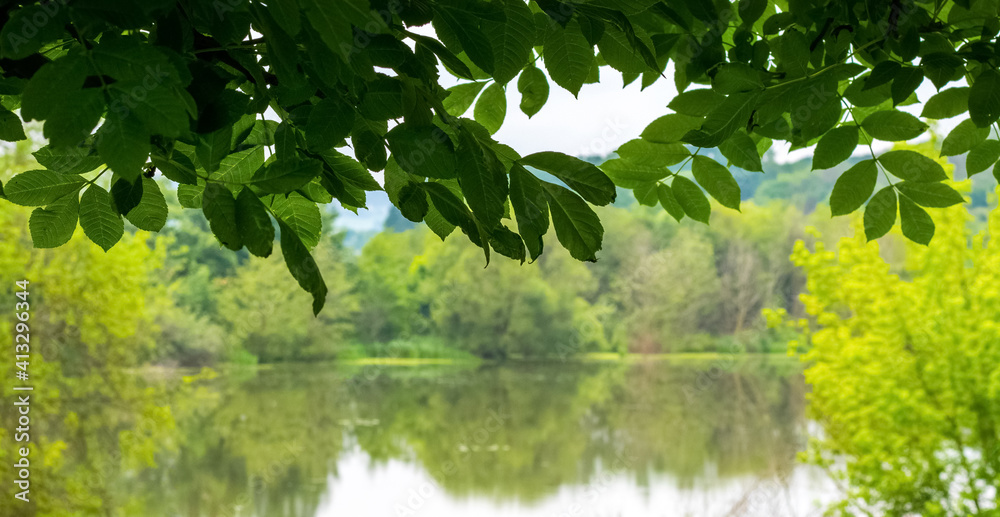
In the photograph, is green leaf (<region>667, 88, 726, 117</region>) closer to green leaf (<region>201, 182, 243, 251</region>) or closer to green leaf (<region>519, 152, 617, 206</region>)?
green leaf (<region>519, 152, 617, 206</region>)

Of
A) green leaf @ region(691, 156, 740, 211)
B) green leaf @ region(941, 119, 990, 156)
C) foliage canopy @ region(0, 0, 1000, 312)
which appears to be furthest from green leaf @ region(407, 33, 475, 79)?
green leaf @ region(941, 119, 990, 156)

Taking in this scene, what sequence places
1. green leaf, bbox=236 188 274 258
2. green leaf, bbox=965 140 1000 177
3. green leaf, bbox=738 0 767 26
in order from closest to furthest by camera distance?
green leaf, bbox=236 188 274 258, green leaf, bbox=738 0 767 26, green leaf, bbox=965 140 1000 177

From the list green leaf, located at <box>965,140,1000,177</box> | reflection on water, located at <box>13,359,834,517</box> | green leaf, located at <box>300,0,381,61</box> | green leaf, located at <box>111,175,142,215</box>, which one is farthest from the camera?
reflection on water, located at <box>13,359,834,517</box>

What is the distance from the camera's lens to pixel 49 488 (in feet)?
15.5

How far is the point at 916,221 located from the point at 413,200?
1.79 feet

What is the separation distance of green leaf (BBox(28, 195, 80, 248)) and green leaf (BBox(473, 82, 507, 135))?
→ 347 mm

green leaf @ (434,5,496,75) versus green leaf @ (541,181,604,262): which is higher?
green leaf @ (434,5,496,75)

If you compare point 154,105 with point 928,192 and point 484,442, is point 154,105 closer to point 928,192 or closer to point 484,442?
point 928,192

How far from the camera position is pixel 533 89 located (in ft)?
2.34

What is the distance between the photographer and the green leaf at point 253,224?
1.27 ft

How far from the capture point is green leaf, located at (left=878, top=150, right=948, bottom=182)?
27.5 inches

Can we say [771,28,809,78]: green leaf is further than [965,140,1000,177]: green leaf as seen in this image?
No

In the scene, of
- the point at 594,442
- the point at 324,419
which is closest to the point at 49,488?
the point at 324,419

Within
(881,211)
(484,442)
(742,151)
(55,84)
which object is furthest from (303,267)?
(484,442)
